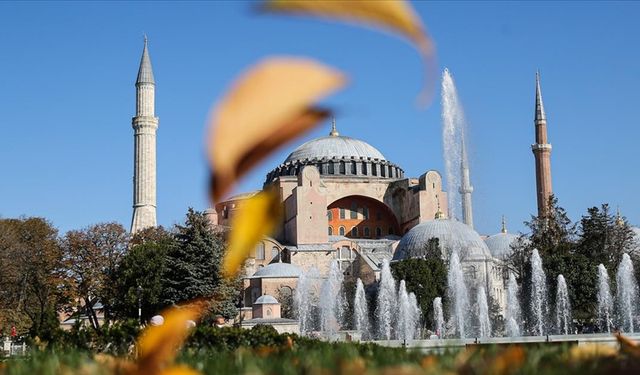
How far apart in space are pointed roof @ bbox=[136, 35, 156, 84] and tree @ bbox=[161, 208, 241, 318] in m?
24.4

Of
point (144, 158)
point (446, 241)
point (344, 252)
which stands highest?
point (144, 158)

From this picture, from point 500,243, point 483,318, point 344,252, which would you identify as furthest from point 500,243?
point 483,318

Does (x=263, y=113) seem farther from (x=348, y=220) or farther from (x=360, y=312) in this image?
(x=348, y=220)

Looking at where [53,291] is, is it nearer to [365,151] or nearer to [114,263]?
[114,263]

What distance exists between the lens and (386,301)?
33562 mm

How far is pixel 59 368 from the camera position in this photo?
112 inches

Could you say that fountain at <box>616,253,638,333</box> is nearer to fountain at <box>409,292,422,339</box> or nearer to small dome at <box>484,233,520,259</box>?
fountain at <box>409,292,422,339</box>

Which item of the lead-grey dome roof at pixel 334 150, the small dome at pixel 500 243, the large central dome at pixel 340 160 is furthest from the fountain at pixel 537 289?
the lead-grey dome roof at pixel 334 150

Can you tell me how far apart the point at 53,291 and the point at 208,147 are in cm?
3451

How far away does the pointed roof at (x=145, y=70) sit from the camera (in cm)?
5125

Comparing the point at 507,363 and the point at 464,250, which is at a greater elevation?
the point at 464,250

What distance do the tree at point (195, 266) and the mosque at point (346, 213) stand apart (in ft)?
35.3

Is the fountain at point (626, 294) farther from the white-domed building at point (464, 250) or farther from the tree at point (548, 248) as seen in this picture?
the white-domed building at point (464, 250)

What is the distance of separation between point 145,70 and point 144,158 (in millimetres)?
5220
